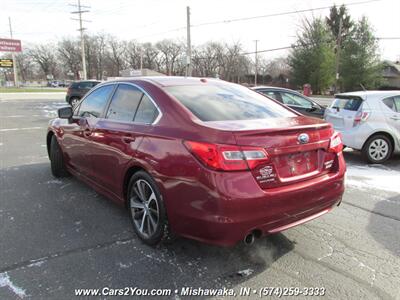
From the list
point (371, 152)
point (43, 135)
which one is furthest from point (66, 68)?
point (371, 152)

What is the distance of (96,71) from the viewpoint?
9200cm

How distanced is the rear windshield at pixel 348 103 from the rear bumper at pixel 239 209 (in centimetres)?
478

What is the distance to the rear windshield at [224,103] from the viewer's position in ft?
10.3

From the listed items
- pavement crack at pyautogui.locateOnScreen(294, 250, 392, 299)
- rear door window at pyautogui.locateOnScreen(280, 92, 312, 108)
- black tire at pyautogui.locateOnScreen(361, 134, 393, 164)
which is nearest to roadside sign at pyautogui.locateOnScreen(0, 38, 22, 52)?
rear door window at pyautogui.locateOnScreen(280, 92, 312, 108)

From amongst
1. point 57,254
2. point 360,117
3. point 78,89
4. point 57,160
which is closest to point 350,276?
point 57,254

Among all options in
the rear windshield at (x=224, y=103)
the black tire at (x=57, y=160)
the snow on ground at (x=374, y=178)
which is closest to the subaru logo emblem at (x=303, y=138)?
the rear windshield at (x=224, y=103)

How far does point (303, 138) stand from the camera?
2.89 m

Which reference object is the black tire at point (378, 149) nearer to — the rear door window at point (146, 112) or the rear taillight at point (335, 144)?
the rear taillight at point (335, 144)

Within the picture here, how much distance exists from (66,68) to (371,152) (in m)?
101

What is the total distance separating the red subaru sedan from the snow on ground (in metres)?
2.53

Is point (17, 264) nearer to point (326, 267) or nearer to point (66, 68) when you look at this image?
point (326, 267)

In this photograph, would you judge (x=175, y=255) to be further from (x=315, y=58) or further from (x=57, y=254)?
(x=315, y=58)

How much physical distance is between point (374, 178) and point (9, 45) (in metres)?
56.2

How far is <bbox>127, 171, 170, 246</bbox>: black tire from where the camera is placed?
3.04 metres
